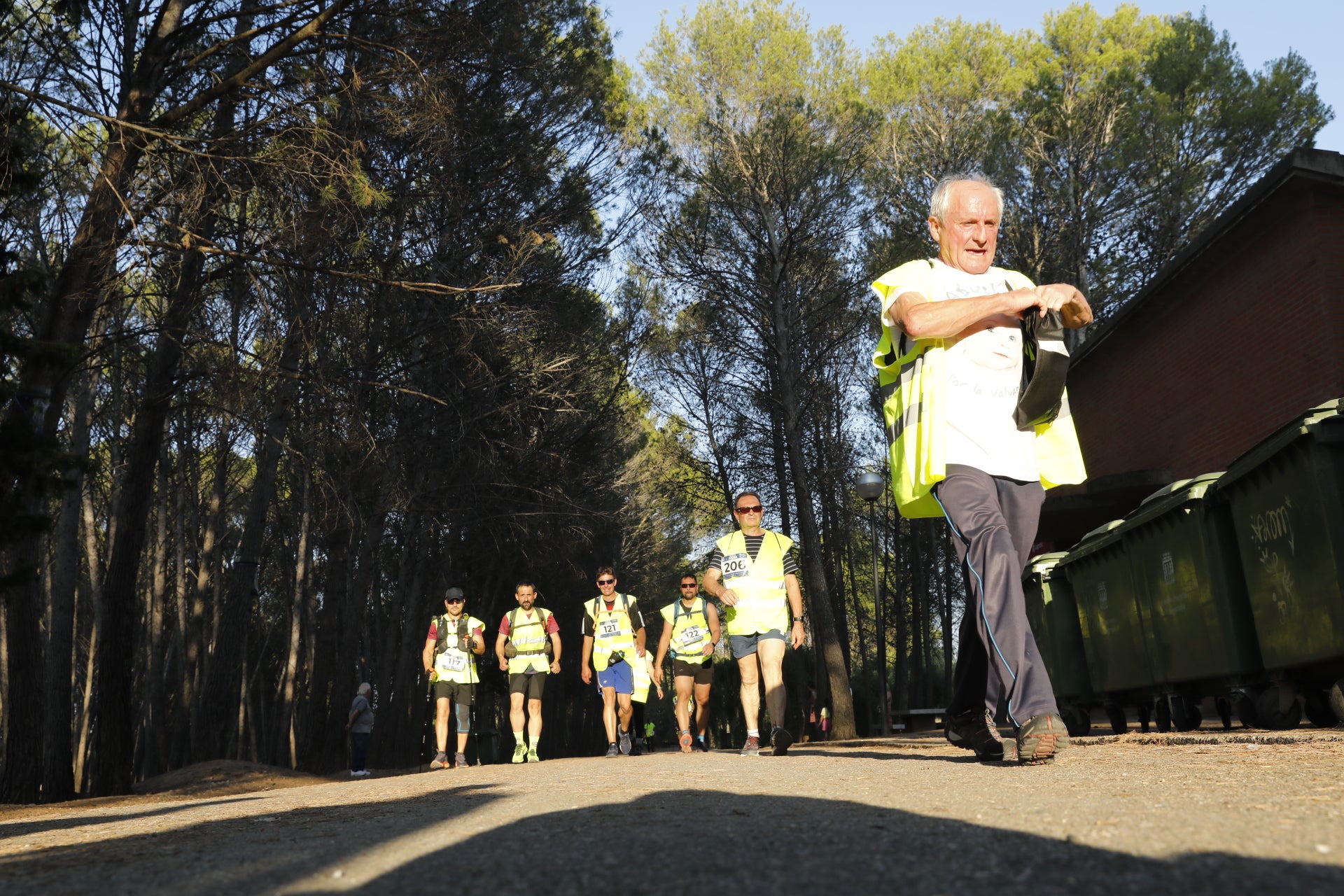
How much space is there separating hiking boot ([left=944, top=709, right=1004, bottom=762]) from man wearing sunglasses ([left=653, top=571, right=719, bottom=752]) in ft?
26.6

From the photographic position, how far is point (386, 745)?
23.6 metres

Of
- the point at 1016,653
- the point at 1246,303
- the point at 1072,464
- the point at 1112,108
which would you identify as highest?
the point at 1112,108

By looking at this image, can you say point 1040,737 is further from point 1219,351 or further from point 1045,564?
A: point 1219,351

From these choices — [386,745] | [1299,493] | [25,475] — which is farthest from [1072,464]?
[386,745]

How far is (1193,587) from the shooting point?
9.16 metres

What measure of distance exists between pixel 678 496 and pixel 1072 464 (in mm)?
26998

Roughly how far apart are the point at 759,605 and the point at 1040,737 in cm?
492

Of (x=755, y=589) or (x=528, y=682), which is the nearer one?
(x=755, y=589)

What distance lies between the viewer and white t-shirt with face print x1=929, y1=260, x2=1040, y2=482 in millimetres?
5191

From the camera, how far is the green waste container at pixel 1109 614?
10.4 metres

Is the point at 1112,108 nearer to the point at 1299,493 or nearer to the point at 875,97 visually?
the point at 875,97

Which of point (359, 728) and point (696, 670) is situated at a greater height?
point (696, 670)

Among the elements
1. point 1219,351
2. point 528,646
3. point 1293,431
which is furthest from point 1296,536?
point 1219,351

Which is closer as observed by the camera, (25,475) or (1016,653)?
(1016,653)
